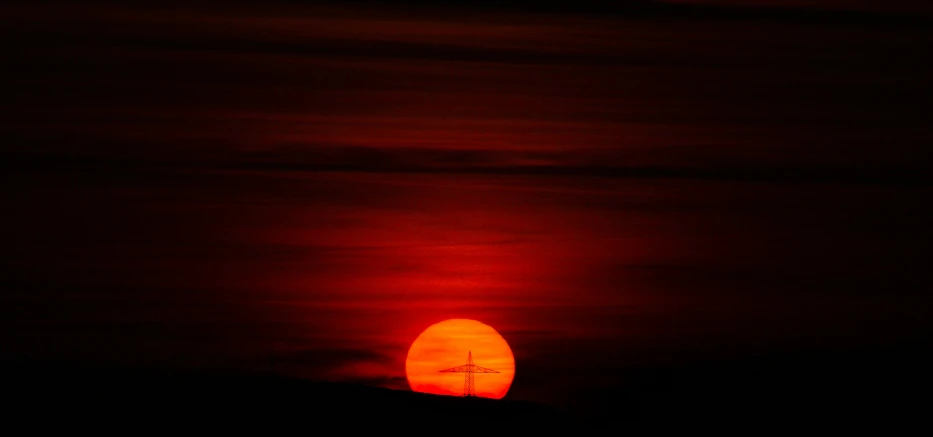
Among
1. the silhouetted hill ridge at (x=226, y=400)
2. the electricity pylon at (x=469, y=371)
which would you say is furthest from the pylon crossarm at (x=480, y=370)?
the silhouetted hill ridge at (x=226, y=400)

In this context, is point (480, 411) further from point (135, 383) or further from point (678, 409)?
point (678, 409)

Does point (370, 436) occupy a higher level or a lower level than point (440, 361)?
lower

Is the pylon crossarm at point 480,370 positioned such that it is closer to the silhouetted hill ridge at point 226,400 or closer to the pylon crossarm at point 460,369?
the pylon crossarm at point 460,369

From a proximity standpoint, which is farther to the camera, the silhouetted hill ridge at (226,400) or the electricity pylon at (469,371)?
the electricity pylon at (469,371)

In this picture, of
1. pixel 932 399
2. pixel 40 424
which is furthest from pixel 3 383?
pixel 932 399

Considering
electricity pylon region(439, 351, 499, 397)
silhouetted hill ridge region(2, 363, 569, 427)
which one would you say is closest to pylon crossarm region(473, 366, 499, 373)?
electricity pylon region(439, 351, 499, 397)

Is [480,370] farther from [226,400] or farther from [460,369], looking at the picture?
[226,400]

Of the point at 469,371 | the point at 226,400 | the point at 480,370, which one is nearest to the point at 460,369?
the point at 480,370

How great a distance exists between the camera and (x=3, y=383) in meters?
4.82

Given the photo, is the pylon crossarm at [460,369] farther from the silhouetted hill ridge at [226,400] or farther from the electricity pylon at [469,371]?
the silhouetted hill ridge at [226,400]

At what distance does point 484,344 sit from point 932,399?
282 cm

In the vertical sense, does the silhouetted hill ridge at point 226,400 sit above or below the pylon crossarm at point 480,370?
below

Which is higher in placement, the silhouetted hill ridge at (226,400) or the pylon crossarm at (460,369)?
the pylon crossarm at (460,369)

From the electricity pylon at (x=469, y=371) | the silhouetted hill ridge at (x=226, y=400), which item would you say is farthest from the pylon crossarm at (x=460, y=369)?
the silhouetted hill ridge at (x=226, y=400)
